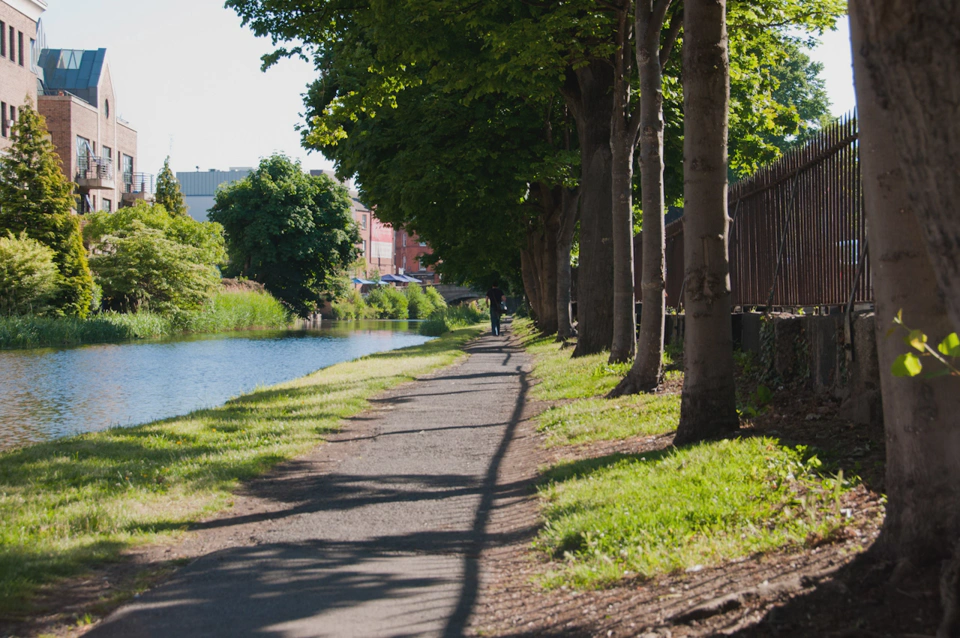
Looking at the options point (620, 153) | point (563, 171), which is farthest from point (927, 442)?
point (563, 171)

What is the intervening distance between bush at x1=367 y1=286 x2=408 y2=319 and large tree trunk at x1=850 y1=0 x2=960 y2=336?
82.3 metres

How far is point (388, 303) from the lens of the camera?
86.2 m

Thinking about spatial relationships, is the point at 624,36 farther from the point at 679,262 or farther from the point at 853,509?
the point at 853,509

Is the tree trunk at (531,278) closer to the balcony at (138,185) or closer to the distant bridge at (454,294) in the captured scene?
the balcony at (138,185)

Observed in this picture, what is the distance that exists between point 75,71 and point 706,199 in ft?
224

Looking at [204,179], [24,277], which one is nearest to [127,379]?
[24,277]

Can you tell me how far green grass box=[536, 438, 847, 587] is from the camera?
4945mm

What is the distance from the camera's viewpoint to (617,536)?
216 inches

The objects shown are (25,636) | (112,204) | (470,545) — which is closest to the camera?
(25,636)

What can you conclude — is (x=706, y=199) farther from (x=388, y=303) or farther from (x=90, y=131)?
(x=388, y=303)

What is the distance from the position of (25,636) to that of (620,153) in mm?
11322

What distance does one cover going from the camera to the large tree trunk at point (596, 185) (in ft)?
57.2

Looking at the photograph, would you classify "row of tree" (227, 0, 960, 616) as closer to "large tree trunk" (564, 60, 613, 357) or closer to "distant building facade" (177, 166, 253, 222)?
"large tree trunk" (564, 60, 613, 357)

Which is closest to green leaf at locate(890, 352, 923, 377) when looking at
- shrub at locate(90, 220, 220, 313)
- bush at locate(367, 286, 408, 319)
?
shrub at locate(90, 220, 220, 313)
